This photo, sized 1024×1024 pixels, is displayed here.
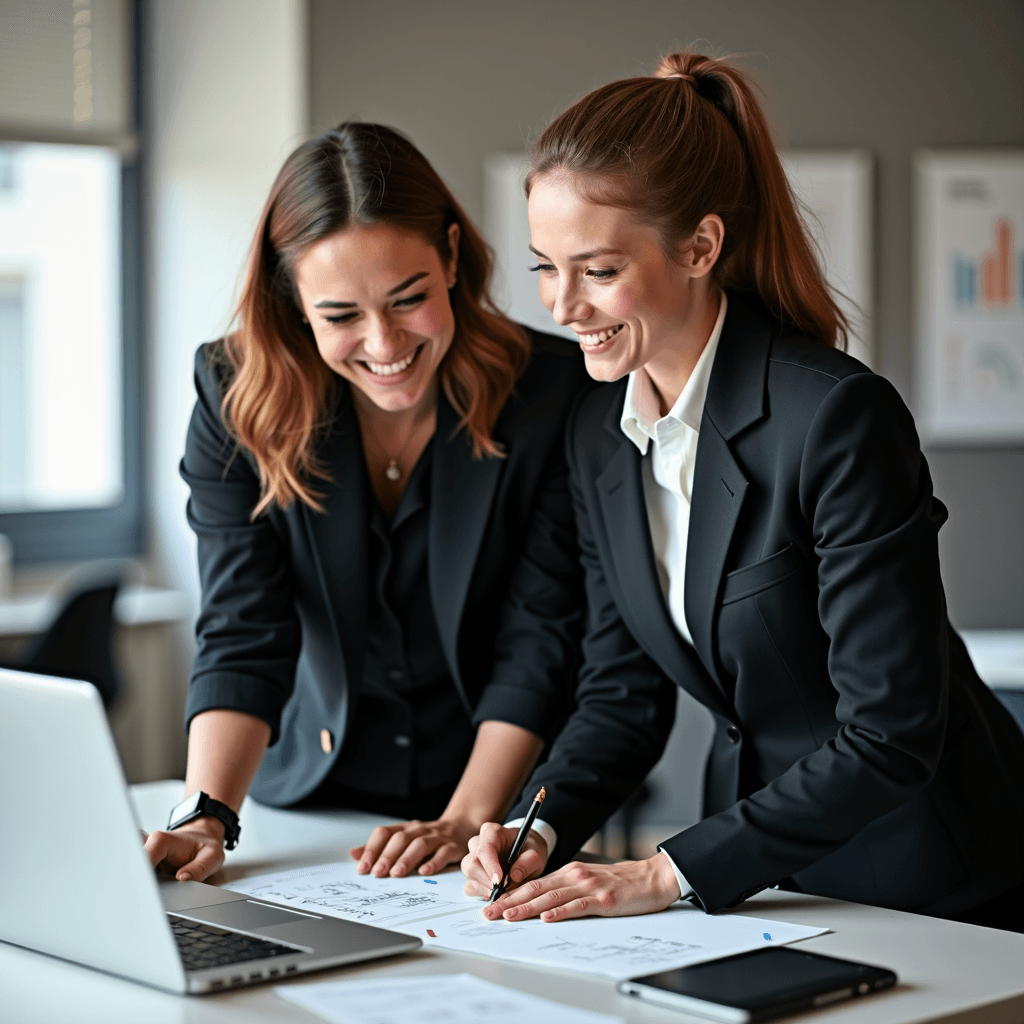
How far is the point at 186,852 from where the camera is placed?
1512 mm

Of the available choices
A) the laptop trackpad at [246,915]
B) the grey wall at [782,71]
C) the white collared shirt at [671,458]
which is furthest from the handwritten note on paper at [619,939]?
the grey wall at [782,71]

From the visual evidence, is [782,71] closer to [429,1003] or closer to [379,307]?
[379,307]

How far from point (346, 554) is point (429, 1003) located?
87cm

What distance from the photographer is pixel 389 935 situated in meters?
1.23

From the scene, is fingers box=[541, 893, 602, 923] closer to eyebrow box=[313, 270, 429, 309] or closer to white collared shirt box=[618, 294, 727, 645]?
white collared shirt box=[618, 294, 727, 645]

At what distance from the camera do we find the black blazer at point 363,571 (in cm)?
183

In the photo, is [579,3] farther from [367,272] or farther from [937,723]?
[937,723]

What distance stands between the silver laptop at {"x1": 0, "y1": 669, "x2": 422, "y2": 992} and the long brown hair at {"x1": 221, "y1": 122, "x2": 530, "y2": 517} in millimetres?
695

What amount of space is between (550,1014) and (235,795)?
778mm

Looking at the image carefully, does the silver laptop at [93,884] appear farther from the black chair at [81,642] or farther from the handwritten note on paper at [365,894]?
the black chair at [81,642]

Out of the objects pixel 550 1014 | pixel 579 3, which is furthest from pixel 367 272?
pixel 579 3

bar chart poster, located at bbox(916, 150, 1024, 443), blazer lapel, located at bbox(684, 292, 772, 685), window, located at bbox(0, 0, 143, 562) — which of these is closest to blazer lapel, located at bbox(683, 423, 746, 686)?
blazer lapel, located at bbox(684, 292, 772, 685)

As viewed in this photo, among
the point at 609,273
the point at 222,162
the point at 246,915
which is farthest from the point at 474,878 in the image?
the point at 222,162

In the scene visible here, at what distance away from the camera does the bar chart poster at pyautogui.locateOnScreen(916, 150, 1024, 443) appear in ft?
14.0
